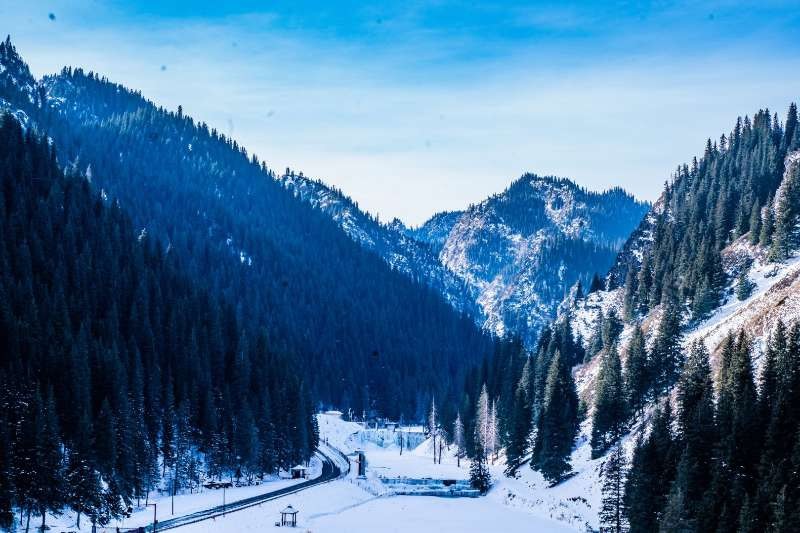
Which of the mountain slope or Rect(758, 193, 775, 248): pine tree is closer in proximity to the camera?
the mountain slope

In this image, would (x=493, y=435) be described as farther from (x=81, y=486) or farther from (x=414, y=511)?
(x=81, y=486)

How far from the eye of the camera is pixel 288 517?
7325 centimetres

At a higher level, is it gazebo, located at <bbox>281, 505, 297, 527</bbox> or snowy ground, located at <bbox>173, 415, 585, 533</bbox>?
gazebo, located at <bbox>281, 505, 297, 527</bbox>

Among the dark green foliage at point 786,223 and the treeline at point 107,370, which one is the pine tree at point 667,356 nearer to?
the dark green foliage at point 786,223

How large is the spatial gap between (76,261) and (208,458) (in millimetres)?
35226

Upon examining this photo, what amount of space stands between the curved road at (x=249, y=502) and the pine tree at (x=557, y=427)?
29.6 meters

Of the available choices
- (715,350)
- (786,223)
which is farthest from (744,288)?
(715,350)

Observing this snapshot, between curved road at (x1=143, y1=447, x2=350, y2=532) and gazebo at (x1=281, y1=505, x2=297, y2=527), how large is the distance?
5.39m

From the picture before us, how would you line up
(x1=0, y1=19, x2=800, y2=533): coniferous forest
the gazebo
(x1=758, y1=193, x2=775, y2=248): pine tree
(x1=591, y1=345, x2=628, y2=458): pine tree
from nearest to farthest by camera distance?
(x1=0, y1=19, x2=800, y2=533): coniferous forest, the gazebo, (x1=591, y1=345, x2=628, y2=458): pine tree, (x1=758, y1=193, x2=775, y2=248): pine tree

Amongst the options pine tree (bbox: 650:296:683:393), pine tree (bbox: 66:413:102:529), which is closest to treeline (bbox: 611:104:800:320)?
pine tree (bbox: 650:296:683:393)

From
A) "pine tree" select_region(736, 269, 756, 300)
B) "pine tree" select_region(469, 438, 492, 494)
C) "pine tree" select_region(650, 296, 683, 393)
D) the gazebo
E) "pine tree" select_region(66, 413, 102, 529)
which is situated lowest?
"pine tree" select_region(469, 438, 492, 494)

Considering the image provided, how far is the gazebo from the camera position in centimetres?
7011

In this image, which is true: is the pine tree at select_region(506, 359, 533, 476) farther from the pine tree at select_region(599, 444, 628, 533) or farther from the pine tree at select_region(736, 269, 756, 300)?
the pine tree at select_region(736, 269, 756, 300)

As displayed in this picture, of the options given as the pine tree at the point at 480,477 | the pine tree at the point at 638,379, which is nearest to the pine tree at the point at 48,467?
the pine tree at the point at 480,477
